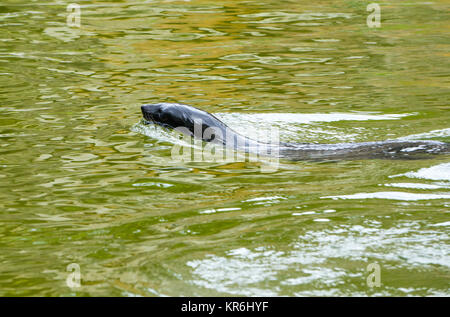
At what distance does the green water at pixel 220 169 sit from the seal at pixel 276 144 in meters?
0.17

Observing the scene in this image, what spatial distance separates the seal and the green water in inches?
6.7

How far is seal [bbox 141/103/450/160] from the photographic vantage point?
18.0 feet

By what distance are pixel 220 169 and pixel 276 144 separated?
0.85 metres

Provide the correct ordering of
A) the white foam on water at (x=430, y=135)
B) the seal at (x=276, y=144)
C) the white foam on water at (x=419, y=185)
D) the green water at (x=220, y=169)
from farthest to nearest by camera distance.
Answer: the white foam on water at (x=430, y=135)
the seal at (x=276, y=144)
the white foam on water at (x=419, y=185)
the green water at (x=220, y=169)

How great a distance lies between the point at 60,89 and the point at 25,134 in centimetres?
182

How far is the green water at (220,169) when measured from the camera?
347 cm

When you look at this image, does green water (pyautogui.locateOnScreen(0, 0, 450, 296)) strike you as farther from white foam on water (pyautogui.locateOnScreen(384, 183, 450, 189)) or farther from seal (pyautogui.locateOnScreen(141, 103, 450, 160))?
seal (pyautogui.locateOnScreen(141, 103, 450, 160))

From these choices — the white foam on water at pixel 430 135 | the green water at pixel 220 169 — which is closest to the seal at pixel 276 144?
the green water at pixel 220 169

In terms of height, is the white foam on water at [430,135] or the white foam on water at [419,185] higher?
the white foam on water at [419,185]

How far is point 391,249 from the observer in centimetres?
363

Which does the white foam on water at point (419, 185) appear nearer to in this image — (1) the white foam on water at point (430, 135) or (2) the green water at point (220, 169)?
(2) the green water at point (220, 169)

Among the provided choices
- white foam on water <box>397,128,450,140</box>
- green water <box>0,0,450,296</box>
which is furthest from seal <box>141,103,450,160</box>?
white foam on water <box>397,128,450,140</box>

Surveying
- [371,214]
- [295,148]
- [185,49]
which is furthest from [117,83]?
[371,214]

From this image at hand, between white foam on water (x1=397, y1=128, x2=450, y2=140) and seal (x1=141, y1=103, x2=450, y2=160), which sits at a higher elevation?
seal (x1=141, y1=103, x2=450, y2=160)
